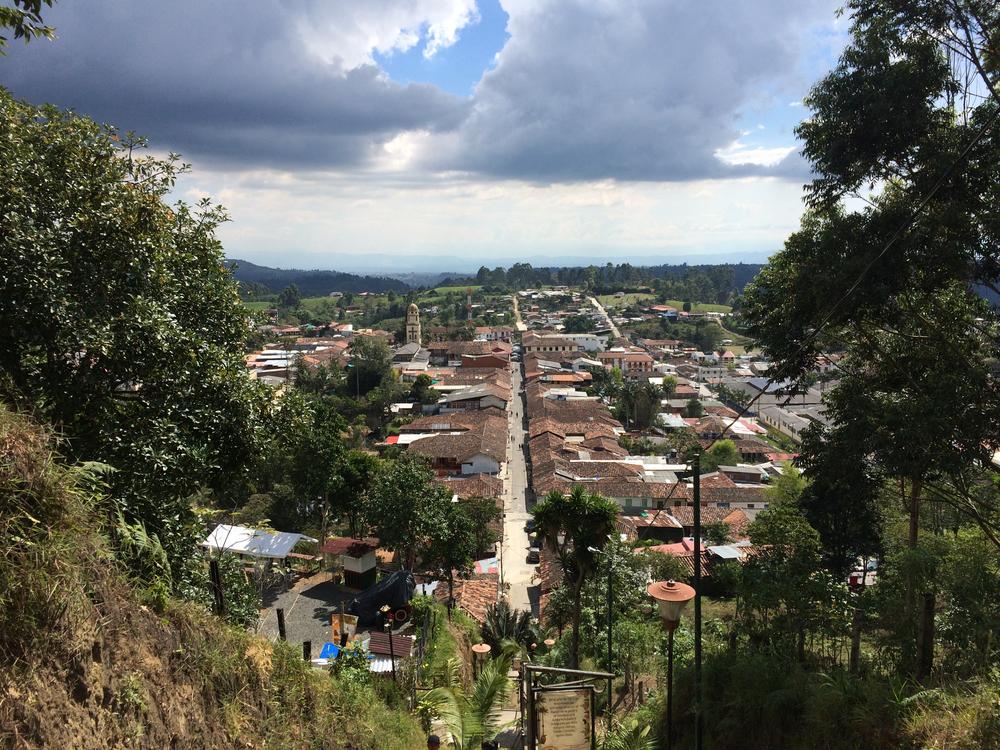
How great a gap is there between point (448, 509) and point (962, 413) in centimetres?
1260

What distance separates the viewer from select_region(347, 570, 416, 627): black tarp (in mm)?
13336

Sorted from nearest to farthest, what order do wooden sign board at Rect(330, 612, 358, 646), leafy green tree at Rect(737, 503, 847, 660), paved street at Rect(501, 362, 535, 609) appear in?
leafy green tree at Rect(737, 503, 847, 660) < wooden sign board at Rect(330, 612, 358, 646) < paved street at Rect(501, 362, 535, 609)

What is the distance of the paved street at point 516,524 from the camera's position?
23.2 m

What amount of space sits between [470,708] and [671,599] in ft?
13.5

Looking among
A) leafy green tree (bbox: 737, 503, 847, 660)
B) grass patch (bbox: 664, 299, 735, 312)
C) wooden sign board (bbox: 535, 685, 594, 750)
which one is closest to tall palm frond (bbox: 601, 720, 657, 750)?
wooden sign board (bbox: 535, 685, 594, 750)

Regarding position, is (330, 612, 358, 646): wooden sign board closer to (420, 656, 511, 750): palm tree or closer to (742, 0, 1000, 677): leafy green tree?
(420, 656, 511, 750): palm tree

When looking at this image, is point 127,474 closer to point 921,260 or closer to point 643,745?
point 643,745

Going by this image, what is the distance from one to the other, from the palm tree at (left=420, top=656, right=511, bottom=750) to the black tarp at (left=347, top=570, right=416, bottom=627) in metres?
4.29

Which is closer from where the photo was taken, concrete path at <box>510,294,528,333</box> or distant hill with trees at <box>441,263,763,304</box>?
concrete path at <box>510,294,528,333</box>

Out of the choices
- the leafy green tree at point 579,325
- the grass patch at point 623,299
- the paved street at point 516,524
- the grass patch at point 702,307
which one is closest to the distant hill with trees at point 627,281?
the grass patch at point 702,307

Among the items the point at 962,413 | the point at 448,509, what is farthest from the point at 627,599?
the point at 962,413

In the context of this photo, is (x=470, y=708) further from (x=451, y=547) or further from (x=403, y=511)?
(x=451, y=547)

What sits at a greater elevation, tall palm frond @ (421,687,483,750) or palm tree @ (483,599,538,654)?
tall palm frond @ (421,687,483,750)

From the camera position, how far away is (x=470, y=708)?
840 centimetres
